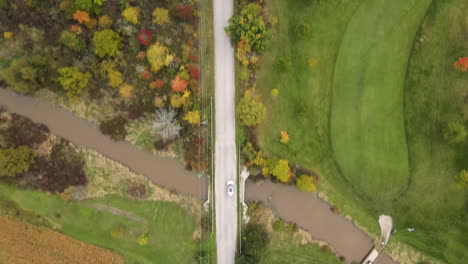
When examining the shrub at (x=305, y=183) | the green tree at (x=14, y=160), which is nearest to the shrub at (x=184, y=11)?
the shrub at (x=305, y=183)

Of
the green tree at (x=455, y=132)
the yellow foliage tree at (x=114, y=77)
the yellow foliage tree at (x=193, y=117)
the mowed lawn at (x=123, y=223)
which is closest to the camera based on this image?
the green tree at (x=455, y=132)

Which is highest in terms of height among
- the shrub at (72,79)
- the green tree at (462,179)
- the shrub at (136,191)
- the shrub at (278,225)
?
the shrub at (72,79)

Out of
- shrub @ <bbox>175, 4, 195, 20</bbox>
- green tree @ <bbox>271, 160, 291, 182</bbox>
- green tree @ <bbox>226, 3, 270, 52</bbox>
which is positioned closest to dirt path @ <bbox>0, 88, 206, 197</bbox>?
green tree @ <bbox>271, 160, 291, 182</bbox>

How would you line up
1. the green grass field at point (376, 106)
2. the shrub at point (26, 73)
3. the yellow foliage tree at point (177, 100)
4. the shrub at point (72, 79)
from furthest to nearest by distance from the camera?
the green grass field at point (376, 106)
the yellow foliage tree at point (177, 100)
the shrub at point (72, 79)
the shrub at point (26, 73)

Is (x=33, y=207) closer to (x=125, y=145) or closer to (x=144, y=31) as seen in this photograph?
(x=125, y=145)

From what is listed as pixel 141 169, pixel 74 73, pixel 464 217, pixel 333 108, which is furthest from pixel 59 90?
pixel 464 217

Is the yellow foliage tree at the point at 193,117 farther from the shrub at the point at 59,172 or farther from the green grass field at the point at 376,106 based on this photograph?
the shrub at the point at 59,172
